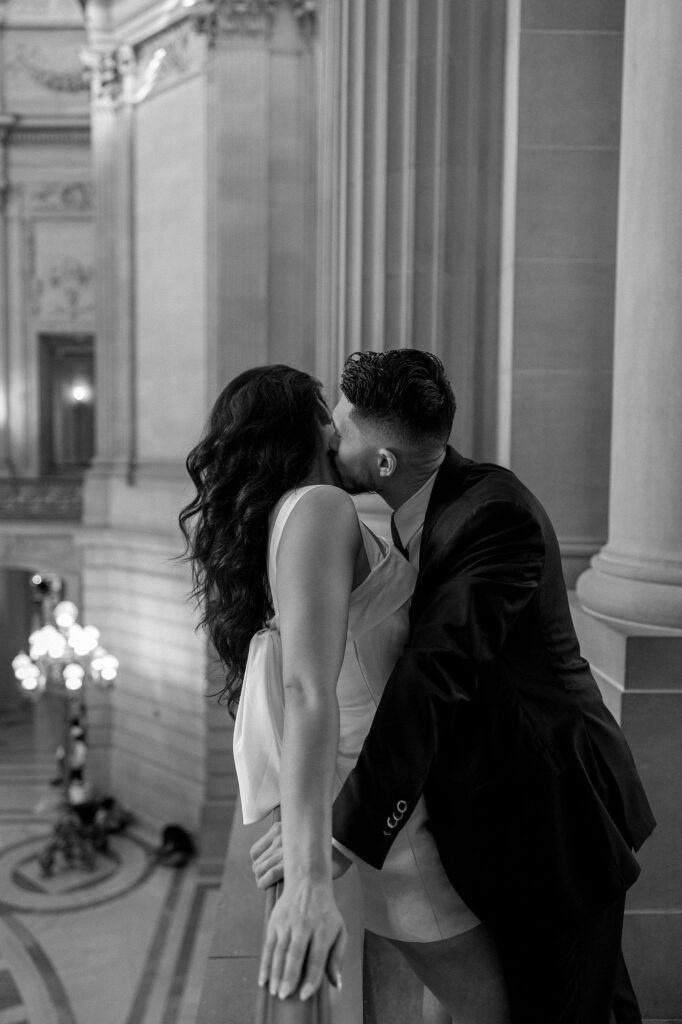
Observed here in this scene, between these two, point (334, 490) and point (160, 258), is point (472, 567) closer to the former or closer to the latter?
point (334, 490)

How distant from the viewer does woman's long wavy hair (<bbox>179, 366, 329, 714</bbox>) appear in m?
1.82

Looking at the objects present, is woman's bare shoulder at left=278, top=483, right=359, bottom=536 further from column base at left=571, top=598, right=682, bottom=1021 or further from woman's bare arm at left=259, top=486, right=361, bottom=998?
column base at left=571, top=598, right=682, bottom=1021

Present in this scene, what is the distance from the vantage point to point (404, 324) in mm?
4359

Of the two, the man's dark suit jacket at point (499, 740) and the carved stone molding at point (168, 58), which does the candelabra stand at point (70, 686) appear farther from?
the man's dark suit jacket at point (499, 740)

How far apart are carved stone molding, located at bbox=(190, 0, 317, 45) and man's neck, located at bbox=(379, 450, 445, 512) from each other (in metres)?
12.7

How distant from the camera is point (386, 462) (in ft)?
6.15

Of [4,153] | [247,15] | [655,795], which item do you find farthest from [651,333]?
[4,153]

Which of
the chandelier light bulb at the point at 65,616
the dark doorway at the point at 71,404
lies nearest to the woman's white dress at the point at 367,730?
the chandelier light bulb at the point at 65,616

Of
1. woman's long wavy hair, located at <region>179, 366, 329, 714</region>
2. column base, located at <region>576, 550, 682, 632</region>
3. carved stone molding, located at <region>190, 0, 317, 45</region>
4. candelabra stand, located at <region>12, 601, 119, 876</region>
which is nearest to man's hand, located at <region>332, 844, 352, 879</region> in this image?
woman's long wavy hair, located at <region>179, 366, 329, 714</region>

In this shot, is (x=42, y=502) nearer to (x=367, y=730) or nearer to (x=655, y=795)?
(x=655, y=795)

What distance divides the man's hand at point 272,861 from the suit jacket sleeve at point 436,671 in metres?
0.05

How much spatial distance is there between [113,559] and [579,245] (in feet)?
40.2

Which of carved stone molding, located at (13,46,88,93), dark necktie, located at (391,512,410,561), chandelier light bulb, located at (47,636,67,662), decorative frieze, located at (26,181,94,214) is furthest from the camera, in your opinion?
decorative frieze, located at (26,181,94,214)

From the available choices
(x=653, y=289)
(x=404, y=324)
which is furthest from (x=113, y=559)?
(x=653, y=289)
